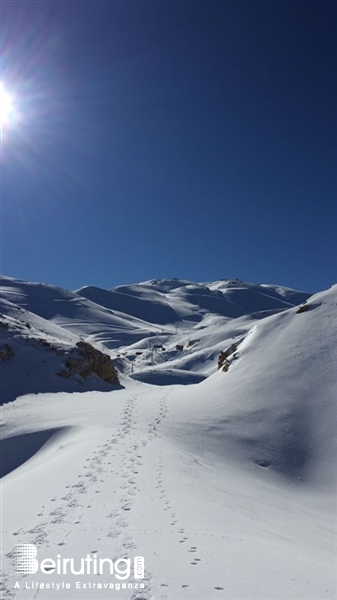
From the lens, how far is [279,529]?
8.56 meters

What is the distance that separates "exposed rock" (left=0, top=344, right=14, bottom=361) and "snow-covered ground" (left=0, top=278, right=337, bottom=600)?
0.71 m

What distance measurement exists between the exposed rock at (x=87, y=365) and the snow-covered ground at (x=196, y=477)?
2.46m

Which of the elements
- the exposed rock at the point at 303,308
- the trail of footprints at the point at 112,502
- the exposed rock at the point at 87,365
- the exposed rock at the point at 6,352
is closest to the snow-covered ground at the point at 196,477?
the trail of footprints at the point at 112,502

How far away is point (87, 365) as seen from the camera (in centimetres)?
3641

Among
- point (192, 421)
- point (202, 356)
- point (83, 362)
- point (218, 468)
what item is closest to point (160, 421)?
point (192, 421)

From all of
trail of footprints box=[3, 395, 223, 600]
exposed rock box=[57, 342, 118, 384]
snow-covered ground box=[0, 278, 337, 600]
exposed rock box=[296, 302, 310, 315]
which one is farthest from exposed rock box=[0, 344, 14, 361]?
exposed rock box=[296, 302, 310, 315]

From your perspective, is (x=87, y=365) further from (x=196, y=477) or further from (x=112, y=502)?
(x=112, y=502)

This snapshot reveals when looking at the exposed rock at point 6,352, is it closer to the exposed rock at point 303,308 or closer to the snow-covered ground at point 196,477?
the snow-covered ground at point 196,477

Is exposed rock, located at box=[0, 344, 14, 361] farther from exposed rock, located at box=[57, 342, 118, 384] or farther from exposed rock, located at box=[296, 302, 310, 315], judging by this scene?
exposed rock, located at box=[296, 302, 310, 315]

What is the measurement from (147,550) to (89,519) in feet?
5.87

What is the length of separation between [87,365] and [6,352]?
7.55m

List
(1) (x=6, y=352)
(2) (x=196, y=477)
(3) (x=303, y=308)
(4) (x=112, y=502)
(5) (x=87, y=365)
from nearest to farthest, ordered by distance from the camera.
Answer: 1. (4) (x=112, y=502)
2. (2) (x=196, y=477)
3. (3) (x=303, y=308)
4. (1) (x=6, y=352)
5. (5) (x=87, y=365)

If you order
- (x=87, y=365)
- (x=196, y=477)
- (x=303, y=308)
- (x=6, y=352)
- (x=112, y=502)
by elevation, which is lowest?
(x=196, y=477)

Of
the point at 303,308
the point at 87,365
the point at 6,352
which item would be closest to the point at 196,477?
the point at 303,308
